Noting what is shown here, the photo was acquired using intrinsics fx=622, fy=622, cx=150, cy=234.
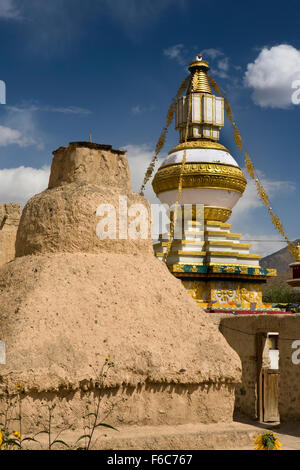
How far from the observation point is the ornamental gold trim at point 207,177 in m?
20.4

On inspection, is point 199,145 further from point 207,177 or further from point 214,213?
point 214,213

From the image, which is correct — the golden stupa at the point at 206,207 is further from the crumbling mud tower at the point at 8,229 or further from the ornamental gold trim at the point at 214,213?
the crumbling mud tower at the point at 8,229

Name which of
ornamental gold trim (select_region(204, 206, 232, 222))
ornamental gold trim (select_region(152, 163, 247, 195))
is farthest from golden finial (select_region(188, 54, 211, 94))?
ornamental gold trim (select_region(204, 206, 232, 222))

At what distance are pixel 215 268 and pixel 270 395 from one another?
5756 millimetres

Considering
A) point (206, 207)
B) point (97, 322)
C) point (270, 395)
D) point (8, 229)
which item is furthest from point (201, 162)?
point (97, 322)

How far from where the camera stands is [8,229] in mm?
13008

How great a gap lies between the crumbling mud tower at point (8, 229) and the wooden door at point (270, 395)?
5.96 meters

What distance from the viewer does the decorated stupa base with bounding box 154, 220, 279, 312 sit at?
18.3 m

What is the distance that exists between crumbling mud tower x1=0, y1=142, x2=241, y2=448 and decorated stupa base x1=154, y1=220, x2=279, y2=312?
9034 millimetres

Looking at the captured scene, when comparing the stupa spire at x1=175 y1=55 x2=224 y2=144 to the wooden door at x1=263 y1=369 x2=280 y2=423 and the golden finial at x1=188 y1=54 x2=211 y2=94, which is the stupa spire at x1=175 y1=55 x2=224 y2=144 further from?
the wooden door at x1=263 y1=369 x2=280 y2=423

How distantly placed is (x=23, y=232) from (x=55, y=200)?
77 centimetres

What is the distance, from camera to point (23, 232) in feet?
30.1

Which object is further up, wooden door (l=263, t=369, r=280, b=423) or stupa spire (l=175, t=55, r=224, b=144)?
stupa spire (l=175, t=55, r=224, b=144)

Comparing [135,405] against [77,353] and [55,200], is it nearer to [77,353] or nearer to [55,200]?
[77,353]
